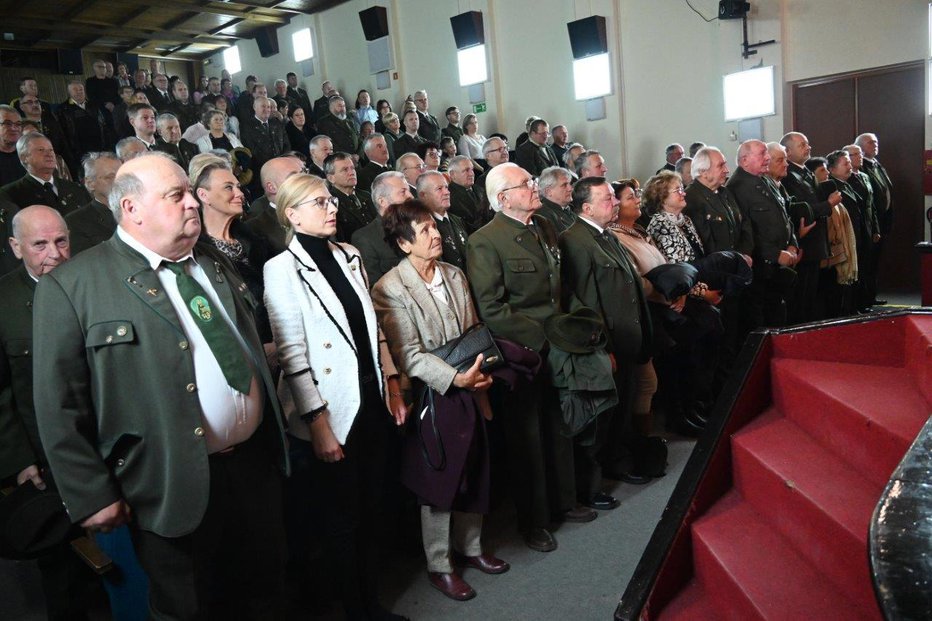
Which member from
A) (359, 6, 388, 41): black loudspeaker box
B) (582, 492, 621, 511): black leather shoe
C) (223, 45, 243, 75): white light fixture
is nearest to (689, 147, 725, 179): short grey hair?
(582, 492, 621, 511): black leather shoe

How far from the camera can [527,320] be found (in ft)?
9.61

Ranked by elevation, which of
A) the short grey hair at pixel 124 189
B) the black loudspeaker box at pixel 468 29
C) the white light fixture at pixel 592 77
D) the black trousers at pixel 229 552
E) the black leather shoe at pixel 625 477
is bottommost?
the black leather shoe at pixel 625 477

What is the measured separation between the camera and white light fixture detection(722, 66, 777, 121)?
8195 mm

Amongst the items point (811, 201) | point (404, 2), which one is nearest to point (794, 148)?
point (811, 201)

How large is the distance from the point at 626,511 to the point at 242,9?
1198 cm

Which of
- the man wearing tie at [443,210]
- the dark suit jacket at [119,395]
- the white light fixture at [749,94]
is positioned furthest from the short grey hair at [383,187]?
the white light fixture at [749,94]

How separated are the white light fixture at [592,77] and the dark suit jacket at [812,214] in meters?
4.69

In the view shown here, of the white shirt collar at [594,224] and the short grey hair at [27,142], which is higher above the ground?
the short grey hair at [27,142]

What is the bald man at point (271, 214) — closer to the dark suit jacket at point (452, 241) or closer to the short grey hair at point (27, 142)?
the dark suit jacket at point (452, 241)

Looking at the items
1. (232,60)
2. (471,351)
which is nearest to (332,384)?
(471,351)

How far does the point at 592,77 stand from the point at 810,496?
873 centimetres

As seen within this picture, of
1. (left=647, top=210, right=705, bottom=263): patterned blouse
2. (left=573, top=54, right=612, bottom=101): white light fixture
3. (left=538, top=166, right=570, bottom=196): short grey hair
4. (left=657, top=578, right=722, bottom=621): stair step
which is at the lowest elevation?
(left=657, top=578, right=722, bottom=621): stair step

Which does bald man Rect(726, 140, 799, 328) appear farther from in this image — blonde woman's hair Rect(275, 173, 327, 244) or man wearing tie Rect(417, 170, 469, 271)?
blonde woman's hair Rect(275, 173, 327, 244)

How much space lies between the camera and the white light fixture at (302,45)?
1366 cm
